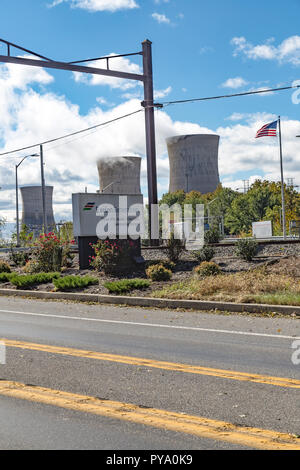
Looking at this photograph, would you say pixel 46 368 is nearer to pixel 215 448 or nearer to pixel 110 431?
pixel 110 431

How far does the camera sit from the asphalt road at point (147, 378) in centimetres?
410

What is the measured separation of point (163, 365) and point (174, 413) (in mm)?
1747

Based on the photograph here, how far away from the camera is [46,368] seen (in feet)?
20.4

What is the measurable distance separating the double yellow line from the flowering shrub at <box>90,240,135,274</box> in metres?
10.3

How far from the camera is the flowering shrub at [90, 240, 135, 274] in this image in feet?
55.0

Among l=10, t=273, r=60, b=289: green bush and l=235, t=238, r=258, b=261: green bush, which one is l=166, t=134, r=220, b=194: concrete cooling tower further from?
l=10, t=273, r=60, b=289: green bush

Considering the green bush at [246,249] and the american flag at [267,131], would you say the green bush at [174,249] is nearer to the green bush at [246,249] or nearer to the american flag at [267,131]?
the green bush at [246,249]

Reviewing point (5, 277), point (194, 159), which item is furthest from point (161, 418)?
point (194, 159)

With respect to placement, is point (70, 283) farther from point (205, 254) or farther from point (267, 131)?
point (267, 131)

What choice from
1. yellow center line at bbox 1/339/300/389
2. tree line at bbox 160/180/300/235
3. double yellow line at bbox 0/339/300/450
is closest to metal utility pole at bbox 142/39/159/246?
yellow center line at bbox 1/339/300/389

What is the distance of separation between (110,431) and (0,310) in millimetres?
8193

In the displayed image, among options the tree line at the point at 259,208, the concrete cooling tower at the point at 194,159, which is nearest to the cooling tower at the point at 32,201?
the concrete cooling tower at the point at 194,159

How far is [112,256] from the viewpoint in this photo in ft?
55.5

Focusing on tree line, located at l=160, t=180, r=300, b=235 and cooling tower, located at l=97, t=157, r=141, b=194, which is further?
tree line, located at l=160, t=180, r=300, b=235
